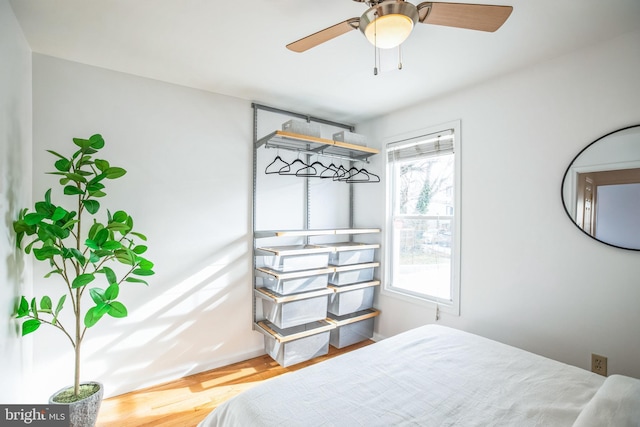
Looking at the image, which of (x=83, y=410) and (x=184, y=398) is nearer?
(x=83, y=410)

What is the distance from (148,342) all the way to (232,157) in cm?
165

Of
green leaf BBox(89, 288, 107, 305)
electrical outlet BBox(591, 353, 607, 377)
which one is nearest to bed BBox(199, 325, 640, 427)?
electrical outlet BBox(591, 353, 607, 377)

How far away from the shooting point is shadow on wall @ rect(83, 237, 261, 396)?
232 cm

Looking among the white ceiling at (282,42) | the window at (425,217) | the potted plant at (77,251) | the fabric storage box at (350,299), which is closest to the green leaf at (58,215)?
the potted plant at (77,251)

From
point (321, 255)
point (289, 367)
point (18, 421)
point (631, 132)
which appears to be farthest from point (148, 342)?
point (631, 132)

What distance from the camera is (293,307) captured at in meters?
2.72

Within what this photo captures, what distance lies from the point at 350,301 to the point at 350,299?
0.02 meters

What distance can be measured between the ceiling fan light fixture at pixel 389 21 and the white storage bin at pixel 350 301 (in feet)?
7.45

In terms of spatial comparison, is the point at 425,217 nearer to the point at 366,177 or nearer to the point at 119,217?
the point at 366,177

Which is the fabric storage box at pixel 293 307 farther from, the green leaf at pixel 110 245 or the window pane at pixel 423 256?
the green leaf at pixel 110 245

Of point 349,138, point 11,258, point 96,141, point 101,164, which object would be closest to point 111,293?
point 11,258

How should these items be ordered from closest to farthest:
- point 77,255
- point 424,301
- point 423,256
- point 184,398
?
point 77,255, point 184,398, point 424,301, point 423,256

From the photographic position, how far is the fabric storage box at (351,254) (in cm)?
305

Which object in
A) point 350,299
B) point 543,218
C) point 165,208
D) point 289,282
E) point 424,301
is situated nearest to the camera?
point 543,218
